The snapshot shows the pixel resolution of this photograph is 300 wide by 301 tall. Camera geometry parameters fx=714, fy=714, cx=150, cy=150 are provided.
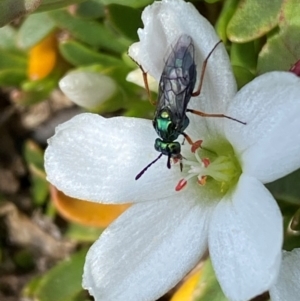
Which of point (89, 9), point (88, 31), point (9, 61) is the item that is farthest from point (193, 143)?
point (9, 61)

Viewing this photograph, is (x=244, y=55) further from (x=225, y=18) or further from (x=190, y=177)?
(x=190, y=177)

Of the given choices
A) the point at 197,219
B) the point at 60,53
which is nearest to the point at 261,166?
the point at 197,219

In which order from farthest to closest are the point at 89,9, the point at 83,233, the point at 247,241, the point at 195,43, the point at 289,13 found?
the point at 83,233 → the point at 89,9 → the point at 289,13 → the point at 195,43 → the point at 247,241

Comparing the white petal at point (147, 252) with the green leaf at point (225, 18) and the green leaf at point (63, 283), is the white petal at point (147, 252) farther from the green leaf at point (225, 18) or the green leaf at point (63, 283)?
the green leaf at point (63, 283)

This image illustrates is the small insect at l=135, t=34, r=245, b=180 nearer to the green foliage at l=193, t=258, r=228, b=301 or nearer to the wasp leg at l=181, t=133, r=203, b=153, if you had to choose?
the wasp leg at l=181, t=133, r=203, b=153

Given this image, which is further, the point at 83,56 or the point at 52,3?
the point at 83,56

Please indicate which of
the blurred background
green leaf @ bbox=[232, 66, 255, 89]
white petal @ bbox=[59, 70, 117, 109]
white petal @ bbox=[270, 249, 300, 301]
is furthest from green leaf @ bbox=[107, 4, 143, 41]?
white petal @ bbox=[270, 249, 300, 301]

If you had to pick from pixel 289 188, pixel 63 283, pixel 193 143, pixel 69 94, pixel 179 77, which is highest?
pixel 179 77

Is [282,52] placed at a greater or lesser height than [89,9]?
greater
